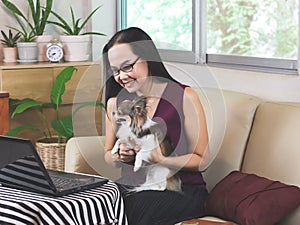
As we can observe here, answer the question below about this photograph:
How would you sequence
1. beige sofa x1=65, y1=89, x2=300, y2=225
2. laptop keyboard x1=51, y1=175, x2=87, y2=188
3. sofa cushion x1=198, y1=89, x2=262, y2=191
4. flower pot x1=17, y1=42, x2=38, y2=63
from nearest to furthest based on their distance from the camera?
laptop keyboard x1=51, y1=175, x2=87, y2=188 → beige sofa x1=65, y1=89, x2=300, y2=225 → sofa cushion x1=198, y1=89, x2=262, y2=191 → flower pot x1=17, y1=42, x2=38, y2=63

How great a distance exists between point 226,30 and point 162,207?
136 centimetres

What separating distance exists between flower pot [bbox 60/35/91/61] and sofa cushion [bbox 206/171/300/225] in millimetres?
2053

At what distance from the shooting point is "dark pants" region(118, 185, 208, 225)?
2.74 m

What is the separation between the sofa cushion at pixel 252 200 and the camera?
257 centimetres

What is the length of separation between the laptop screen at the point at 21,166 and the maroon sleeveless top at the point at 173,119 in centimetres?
67

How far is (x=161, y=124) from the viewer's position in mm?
2775

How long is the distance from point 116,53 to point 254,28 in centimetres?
109

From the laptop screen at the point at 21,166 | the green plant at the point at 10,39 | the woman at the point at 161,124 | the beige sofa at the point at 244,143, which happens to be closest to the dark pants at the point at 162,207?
the woman at the point at 161,124

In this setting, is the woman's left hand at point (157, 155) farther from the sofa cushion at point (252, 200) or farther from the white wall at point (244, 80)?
the white wall at point (244, 80)

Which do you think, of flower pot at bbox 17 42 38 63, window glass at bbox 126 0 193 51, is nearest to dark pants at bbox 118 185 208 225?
window glass at bbox 126 0 193 51

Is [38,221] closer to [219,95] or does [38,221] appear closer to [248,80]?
[219,95]

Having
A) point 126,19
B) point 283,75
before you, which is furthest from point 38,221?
point 126,19

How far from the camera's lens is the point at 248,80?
3479mm

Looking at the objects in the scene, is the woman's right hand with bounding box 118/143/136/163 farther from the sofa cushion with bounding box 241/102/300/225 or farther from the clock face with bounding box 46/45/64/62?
the clock face with bounding box 46/45/64/62
